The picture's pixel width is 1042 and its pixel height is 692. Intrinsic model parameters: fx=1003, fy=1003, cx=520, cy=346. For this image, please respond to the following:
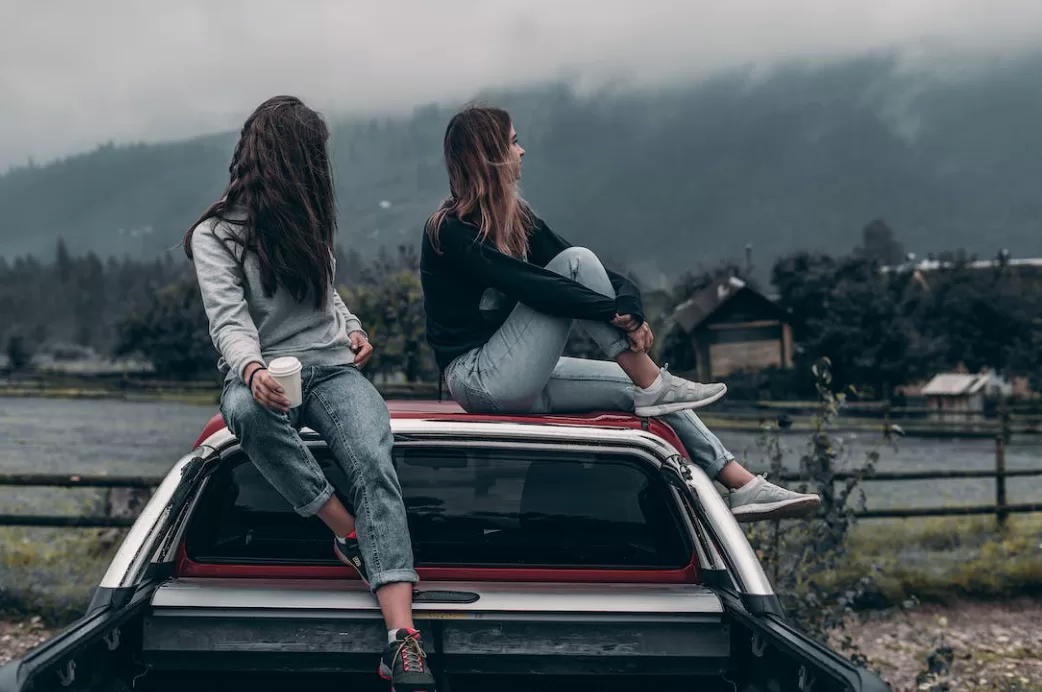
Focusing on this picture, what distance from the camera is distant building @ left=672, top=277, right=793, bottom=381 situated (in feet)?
202

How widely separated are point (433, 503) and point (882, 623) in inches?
239

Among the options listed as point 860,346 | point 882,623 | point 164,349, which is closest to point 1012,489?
point 882,623

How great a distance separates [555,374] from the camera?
3.24 m

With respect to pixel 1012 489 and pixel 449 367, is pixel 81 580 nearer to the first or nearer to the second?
pixel 449 367

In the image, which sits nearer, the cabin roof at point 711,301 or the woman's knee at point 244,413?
the woman's knee at point 244,413

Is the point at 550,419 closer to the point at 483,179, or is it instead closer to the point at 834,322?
the point at 483,179

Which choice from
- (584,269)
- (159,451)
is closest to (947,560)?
(584,269)

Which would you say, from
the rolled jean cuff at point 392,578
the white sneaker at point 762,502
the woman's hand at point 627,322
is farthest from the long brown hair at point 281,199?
the white sneaker at point 762,502

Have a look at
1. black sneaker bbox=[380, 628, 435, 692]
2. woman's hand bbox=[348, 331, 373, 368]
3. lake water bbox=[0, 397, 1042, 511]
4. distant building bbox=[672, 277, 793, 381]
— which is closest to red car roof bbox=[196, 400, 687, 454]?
woman's hand bbox=[348, 331, 373, 368]

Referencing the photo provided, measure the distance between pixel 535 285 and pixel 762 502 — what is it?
100 centimetres

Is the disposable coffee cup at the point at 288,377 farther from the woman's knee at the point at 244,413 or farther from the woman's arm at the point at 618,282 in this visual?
the woman's arm at the point at 618,282

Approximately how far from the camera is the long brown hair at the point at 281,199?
2.67 m

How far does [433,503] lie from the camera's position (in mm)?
2908

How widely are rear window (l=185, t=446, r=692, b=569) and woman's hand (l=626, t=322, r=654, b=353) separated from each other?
395 millimetres
